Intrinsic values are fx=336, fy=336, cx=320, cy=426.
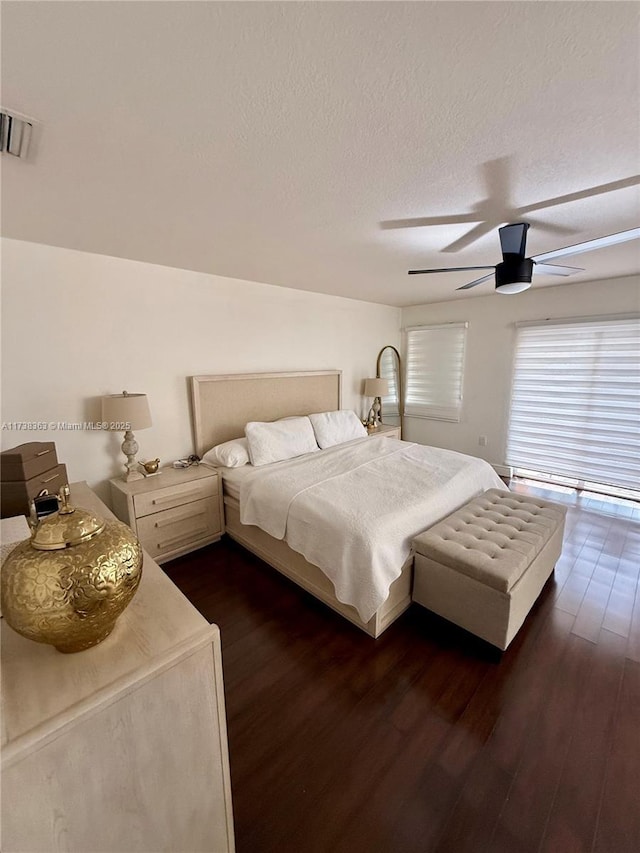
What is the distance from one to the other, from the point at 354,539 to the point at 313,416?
6.33ft

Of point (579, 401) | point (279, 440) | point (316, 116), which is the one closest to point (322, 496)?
point (279, 440)

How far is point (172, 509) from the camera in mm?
2520

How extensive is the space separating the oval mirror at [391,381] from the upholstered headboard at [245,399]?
122 centimetres

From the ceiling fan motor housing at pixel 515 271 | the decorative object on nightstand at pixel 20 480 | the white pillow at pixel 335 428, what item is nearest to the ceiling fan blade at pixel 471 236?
the ceiling fan motor housing at pixel 515 271

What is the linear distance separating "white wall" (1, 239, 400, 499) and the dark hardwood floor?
1372 mm

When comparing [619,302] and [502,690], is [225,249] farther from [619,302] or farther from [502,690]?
[619,302]

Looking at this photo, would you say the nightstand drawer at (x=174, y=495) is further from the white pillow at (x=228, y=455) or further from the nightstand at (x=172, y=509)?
the white pillow at (x=228, y=455)

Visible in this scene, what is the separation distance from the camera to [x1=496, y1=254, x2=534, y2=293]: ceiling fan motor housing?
1.97m

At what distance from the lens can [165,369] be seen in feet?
9.09

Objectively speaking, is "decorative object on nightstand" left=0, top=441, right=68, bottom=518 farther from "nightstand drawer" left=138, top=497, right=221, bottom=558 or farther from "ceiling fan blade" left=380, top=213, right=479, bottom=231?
"ceiling fan blade" left=380, top=213, right=479, bottom=231

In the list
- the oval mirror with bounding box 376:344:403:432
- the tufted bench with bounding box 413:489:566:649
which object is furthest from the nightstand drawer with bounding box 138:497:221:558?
the oval mirror with bounding box 376:344:403:432

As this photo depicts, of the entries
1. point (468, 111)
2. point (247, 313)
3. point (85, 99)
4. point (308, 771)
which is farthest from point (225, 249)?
point (308, 771)

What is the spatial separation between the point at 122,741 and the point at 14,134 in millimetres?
1742

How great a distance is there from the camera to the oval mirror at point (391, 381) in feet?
16.3
